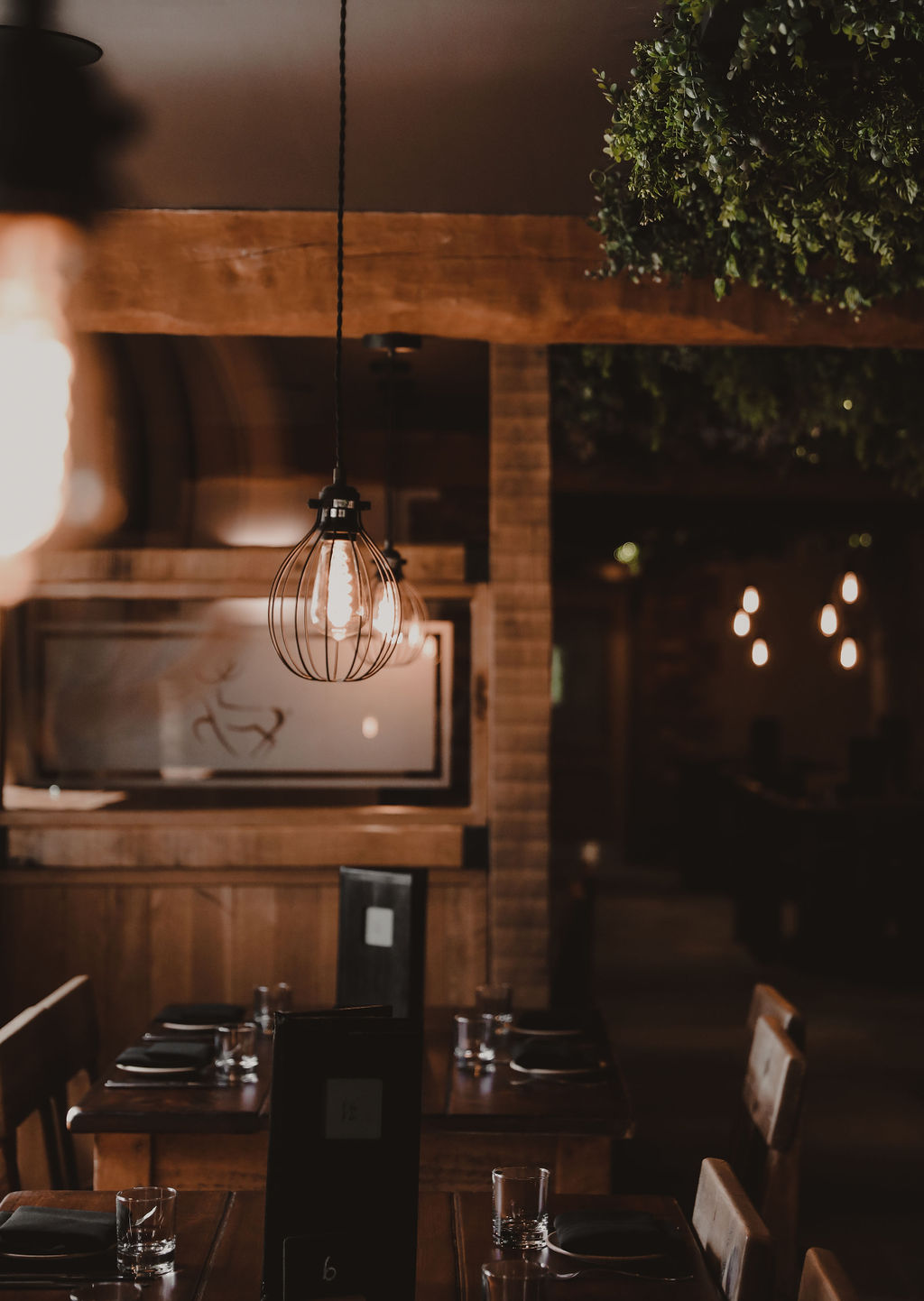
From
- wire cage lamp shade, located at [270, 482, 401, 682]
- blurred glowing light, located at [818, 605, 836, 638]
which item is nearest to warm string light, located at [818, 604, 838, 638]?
blurred glowing light, located at [818, 605, 836, 638]

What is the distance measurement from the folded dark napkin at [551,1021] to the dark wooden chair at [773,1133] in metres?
0.41

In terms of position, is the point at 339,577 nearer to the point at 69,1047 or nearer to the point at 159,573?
the point at 69,1047

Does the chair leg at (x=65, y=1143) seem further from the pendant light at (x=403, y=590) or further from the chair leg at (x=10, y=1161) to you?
the pendant light at (x=403, y=590)

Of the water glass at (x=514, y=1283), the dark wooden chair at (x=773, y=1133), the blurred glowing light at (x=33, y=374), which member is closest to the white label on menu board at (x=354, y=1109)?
the water glass at (x=514, y=1283)

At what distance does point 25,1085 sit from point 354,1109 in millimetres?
1175

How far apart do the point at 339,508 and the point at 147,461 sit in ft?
6.60

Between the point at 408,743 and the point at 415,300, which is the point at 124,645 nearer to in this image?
the point at 408,743

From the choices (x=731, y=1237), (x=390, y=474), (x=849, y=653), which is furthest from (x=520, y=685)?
(x=849, y=653)

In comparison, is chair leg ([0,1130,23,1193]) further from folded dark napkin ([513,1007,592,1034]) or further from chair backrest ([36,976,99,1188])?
folded dark napkin ([513,1007,592,1034])

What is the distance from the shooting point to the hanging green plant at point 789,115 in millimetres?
1903

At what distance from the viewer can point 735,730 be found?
1075cm

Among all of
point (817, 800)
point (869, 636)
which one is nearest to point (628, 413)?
point (817, 800)

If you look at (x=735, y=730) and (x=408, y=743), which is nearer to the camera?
(x=408, y=743)

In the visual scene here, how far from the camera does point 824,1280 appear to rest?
1.56m
